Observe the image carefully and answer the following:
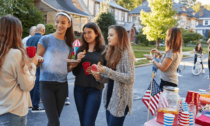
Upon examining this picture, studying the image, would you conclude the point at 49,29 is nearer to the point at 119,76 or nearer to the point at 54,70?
the point at 54,70

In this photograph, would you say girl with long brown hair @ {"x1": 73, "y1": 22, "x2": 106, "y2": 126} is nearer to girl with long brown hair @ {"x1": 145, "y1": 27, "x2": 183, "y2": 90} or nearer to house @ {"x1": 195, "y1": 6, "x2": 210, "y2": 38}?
girl with long brown hair @ {"x1": 145, "y1": 27, "x2": 183, "y2": 90}

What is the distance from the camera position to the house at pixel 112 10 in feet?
106

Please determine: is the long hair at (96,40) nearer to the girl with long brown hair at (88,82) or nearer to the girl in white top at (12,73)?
the girl with long brown hair at (88,82)

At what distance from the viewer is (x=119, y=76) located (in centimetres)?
249

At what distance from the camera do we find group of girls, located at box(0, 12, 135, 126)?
2021mm

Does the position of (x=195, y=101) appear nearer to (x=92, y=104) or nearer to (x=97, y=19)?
(x=92, y=104)

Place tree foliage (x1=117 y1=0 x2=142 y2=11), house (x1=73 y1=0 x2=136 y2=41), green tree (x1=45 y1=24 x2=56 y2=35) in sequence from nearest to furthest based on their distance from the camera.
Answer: green tree (x1=45 y1=24 x2=56 y2=35) < house (x1=73 y1=0 x2=136 y2=41) < tree foliage (x1=117 y1=0 x2=142 y2=11)

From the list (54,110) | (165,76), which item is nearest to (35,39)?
(54,110)

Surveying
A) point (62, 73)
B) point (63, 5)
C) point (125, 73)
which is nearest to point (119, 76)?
point (125, 73)

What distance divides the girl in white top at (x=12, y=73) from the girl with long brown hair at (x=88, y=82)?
0.98 meters

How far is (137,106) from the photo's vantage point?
6.00 metres

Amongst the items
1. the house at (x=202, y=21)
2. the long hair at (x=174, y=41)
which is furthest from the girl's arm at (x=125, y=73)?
the house at (x=202, y=21)

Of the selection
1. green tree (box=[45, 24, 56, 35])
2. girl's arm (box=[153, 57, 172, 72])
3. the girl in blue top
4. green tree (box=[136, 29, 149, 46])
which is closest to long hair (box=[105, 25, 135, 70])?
the girl in blue top

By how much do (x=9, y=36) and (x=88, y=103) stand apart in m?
1.47
